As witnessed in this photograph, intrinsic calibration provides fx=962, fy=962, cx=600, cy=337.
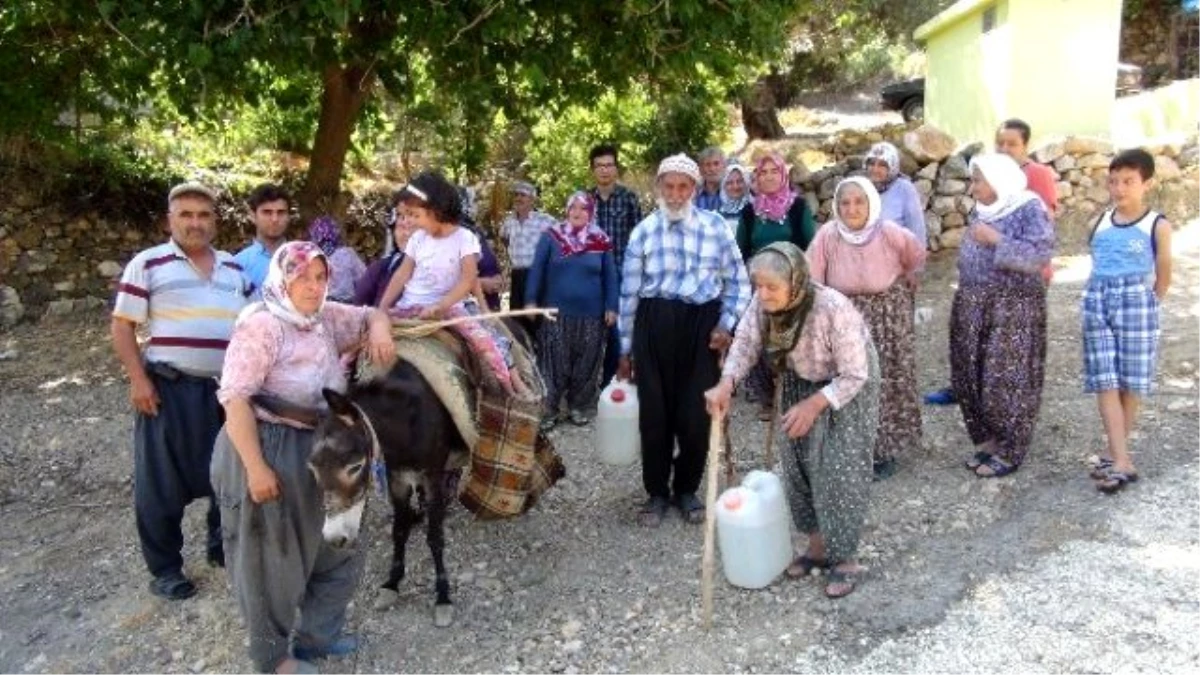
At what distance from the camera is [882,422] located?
4.97 meters

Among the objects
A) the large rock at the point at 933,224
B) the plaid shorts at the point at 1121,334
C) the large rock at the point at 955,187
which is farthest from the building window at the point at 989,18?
the plaid shorts at the point at 1121,334

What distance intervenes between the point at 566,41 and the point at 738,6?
4.15 ft

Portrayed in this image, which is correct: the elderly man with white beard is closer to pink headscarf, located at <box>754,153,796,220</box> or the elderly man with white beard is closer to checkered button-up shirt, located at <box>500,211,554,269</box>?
pink headscarf, located at <box>754,153,796,220</box>

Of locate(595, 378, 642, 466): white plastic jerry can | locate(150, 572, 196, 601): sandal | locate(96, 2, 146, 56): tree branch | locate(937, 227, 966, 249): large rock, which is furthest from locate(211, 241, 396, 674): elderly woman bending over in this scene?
locate(937, 227, 966, 249): large rock

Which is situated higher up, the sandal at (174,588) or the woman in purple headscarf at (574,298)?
the woman in purple headscarf at (574,298)

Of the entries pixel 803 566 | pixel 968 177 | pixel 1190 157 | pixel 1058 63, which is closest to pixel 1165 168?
pixel 1190 157

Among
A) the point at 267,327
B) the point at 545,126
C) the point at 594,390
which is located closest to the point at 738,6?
the point at 594,390

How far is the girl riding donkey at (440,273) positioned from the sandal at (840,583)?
148 cm

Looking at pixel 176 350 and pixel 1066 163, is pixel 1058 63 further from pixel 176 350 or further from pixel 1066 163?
pixel 176 350

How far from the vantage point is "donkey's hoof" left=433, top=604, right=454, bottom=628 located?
3869 millimetres

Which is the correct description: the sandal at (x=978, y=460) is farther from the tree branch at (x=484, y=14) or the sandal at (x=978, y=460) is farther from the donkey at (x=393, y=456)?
the tree branch at (x=484, y=14)

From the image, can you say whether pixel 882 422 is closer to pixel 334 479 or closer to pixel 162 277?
pixel 334 479

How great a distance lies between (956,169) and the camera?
966 cm

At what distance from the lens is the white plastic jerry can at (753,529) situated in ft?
12.5
